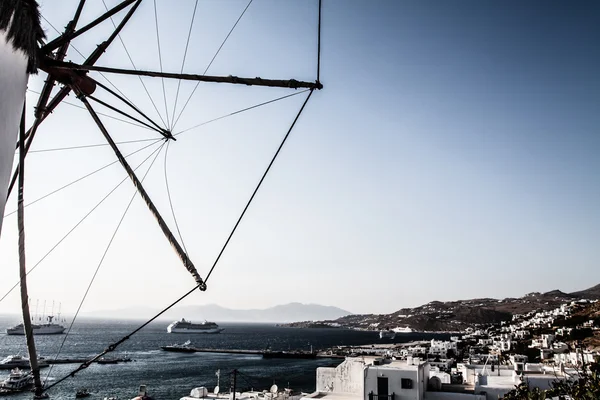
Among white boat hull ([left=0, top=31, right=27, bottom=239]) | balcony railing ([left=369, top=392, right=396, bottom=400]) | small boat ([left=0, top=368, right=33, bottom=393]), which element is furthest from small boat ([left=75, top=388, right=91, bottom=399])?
white boat hull ([left=0, top=31, right=27, bottom=239])

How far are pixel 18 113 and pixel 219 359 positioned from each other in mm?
100446

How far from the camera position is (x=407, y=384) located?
69.8ft

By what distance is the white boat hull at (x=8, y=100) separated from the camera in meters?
3.65

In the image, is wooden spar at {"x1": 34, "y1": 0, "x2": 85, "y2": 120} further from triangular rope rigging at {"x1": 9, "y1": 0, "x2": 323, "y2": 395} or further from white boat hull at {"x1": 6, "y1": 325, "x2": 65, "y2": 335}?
white boat hull at {"x1": 6, "y1": 325, "x2": 65, "y2": 335}

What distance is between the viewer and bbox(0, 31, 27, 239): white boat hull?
365cm

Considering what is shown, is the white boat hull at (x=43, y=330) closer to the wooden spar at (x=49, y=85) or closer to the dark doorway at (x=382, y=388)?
the dark doorway at (x=382, y=388)

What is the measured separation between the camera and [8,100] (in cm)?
382

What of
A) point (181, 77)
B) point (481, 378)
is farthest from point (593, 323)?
point (181, 77)

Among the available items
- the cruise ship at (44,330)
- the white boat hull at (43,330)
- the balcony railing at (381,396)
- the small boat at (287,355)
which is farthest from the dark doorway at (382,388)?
the white boat hull at (43,330)

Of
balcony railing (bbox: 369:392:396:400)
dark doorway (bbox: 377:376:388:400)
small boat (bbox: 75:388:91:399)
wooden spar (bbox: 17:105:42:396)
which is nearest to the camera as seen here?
wooden spar (bbox: 17:105:42:396)

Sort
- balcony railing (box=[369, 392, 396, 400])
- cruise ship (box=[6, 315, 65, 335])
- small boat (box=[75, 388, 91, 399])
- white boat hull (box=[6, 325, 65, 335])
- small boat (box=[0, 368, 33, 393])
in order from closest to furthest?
balcony railing (box=[369, 392, 396, 400]), small boat (box=[0, 368, 33, 393]), small boat (box=[75, 388, 91, 399]), cruise ship (box=[6, 315, 65, 335]), white boat hull (box=[6, 325, 65, 335])

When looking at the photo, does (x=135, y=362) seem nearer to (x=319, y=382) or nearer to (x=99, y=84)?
(x=319, y=382)

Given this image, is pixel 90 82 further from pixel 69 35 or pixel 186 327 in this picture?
pixel 186 327

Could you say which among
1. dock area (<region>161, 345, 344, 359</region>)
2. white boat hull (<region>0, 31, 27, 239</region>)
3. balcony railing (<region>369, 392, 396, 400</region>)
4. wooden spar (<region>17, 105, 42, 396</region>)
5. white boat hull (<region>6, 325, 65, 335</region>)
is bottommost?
dock area (<region>161, 345, 344, 359</region>)
